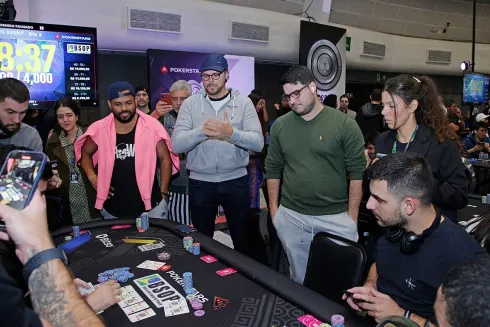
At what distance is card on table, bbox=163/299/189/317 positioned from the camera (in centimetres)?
148

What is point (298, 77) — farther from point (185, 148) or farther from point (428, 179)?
point (428, 179)

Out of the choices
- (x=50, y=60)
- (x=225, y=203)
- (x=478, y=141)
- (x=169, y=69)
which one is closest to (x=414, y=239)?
(x=225, y=203)

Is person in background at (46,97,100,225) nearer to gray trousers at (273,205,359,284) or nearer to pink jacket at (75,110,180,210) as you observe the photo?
pink jacket at (75,110,180,210)

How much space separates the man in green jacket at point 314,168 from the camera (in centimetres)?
239

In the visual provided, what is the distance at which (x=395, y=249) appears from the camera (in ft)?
5.28

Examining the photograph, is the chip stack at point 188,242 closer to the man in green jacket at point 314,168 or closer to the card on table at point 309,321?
the man in green jacket at point 314,168

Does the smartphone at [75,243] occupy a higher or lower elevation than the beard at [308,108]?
lower

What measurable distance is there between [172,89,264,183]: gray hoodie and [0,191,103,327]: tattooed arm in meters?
1.70

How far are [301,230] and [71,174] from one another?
1.74m

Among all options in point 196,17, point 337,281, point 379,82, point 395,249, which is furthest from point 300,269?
point 379,82

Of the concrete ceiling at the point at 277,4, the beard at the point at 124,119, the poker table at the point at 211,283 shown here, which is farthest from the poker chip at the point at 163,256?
the concrete ceiling at the point at 277,4

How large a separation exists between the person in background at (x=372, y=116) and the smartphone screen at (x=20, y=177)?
4574mm

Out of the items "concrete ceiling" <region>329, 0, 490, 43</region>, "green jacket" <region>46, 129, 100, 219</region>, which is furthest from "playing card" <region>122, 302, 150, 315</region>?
"concrete ceiling" <region>329, 0, 490, 43</region>

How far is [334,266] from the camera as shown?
1845mm
